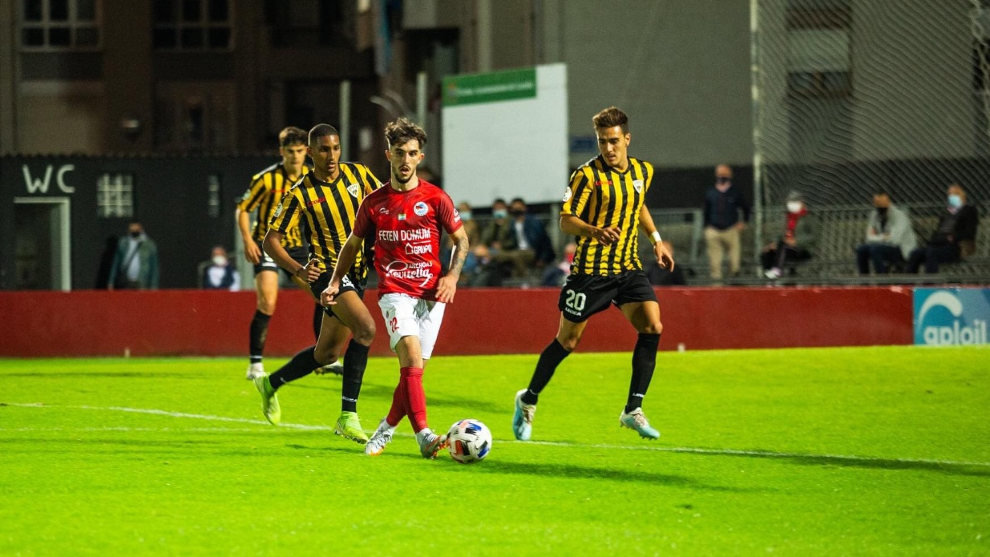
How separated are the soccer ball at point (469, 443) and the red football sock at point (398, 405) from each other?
39 cm

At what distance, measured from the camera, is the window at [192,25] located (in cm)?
5212

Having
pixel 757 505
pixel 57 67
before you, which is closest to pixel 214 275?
pixel 757 505

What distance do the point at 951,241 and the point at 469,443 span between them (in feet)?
42.4

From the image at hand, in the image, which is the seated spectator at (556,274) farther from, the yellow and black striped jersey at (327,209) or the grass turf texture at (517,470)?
the yellow and black striped jersey at (327,209)

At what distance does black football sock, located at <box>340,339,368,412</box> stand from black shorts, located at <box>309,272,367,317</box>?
0.31 m

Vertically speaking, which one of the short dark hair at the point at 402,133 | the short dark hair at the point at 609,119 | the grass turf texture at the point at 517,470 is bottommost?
the grass turf texture at the point at 517,470

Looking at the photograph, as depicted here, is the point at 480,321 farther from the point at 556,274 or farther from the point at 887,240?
the point at 887,240

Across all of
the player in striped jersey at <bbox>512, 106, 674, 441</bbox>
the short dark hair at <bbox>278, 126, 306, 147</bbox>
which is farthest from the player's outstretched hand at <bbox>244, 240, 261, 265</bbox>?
the player in striped jersey at <bbox>512, 106, 674, 441</bbox>

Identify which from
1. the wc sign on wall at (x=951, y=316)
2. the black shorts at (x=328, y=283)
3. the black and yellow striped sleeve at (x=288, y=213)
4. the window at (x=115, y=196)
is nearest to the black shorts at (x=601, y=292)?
the black shorts at (x=328, y=283)

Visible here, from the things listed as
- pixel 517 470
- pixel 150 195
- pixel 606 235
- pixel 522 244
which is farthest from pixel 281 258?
pixel 150 195

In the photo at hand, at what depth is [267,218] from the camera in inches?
568

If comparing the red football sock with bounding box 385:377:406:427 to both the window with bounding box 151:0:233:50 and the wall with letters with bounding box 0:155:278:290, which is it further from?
the window with bounding box 151:0:233:50

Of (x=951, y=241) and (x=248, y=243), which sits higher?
(x=248, y=243)

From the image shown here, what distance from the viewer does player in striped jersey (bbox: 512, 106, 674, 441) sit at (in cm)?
1041
